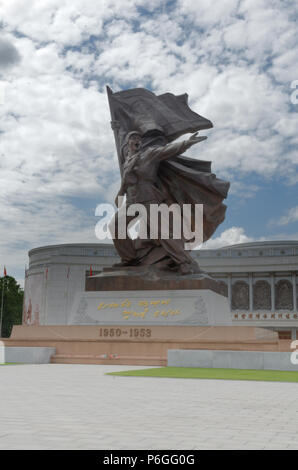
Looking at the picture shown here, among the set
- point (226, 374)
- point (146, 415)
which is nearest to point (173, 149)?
point (226, 374)

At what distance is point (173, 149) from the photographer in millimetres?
15539

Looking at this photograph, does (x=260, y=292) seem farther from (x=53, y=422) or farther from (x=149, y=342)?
(x=53, y=422)

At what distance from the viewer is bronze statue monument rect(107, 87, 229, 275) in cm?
1591

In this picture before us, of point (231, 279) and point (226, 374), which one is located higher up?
point (231, 279)

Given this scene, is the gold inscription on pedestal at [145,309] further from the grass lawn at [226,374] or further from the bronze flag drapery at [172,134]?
the grass lawn at [226,374]

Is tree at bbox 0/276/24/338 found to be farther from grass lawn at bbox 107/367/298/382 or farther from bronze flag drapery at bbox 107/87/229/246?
grass lawn at bbox 107/367/298/382

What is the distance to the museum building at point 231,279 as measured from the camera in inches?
1686

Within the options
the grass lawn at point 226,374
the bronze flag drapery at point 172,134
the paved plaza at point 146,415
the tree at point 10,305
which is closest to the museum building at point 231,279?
the tree at point 10,305

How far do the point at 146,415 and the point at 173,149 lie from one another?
11.6 m

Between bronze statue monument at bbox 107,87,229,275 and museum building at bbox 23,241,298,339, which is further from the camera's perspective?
museum building at bbox 23,241,298,339

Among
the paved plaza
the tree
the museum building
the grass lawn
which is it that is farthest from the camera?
the tree

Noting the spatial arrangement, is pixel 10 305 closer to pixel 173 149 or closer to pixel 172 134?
pixel 172 134

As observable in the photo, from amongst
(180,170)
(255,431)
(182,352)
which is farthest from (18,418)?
(180,170)

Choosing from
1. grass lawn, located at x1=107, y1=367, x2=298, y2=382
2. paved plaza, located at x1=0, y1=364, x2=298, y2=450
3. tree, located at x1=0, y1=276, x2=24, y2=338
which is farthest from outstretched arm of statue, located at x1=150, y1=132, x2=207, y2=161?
tree, located at x1=0, y1=276, x2=24, y2=338
